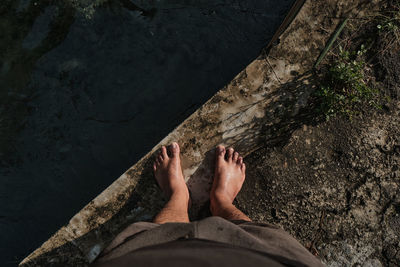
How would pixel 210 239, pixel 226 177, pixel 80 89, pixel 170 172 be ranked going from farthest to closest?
1. pixel 80 89
2. pixel 226 177
3. pixel 170 172
4. pixel 210 239

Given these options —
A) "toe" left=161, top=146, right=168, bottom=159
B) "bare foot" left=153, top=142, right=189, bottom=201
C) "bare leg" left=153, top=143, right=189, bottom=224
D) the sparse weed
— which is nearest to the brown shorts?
"bare leg" left=153, top=143, right=189, bottom=224

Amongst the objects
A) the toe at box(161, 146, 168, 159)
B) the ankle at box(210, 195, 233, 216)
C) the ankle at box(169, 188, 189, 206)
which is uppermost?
the toe at box(161, 146, 168, 159)

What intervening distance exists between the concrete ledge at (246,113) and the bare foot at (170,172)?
0.24 feet

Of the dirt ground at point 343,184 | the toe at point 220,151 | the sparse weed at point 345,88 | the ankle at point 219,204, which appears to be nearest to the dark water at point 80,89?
the toe at point 220,151

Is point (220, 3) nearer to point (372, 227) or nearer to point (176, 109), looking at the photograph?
point (176, 109)

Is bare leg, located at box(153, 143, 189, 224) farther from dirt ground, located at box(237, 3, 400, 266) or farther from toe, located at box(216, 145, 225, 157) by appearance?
dirt ground, located at box(237, 3, 400, 266)

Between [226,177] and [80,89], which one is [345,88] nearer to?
[226,177]

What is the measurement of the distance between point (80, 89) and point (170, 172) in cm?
124

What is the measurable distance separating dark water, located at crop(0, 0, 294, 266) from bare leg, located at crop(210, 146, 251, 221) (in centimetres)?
71

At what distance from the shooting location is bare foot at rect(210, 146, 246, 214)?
224 cm

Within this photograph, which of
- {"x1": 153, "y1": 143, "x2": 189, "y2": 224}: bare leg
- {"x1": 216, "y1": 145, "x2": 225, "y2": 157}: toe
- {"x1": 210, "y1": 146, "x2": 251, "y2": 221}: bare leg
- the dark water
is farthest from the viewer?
the dark water

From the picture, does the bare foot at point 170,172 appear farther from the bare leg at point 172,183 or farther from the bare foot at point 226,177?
the bare foot at point 226,177

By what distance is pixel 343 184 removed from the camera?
7.38 feet

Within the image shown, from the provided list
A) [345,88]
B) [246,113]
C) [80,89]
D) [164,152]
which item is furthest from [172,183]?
[345,88]
